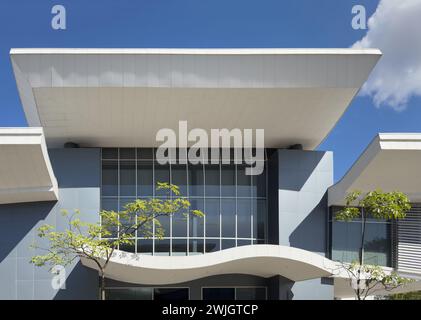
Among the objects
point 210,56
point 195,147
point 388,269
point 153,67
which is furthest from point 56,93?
point 388,269

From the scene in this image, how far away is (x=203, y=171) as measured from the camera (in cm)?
2700

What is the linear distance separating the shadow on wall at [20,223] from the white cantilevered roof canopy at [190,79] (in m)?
5.12

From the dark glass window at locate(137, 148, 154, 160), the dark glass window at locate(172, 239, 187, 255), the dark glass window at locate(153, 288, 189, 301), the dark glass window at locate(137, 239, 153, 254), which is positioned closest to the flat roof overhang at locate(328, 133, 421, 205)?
the dark glass window at locate(172, 239, 187, 255)

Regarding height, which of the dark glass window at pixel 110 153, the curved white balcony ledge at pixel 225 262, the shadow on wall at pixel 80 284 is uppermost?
the dark glass window at pixel 110 153

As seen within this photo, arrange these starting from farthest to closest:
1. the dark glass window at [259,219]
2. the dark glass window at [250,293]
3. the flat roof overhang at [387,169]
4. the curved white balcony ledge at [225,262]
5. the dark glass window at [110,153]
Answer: the dark glass window at [110,153] → the dark glass window at [259,219] → the dark glass window at [250,293] → the flat roof overhang at [387,169] → the curved white balcony ledge at [225,262]

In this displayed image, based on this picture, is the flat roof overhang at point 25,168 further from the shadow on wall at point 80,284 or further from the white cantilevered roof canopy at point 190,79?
the shadow on wall at point 80,284

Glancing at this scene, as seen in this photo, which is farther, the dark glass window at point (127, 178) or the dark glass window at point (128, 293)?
the dark glass window at point (127, 178)

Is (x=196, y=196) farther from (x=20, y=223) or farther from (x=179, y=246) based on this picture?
(x=20, y=223)

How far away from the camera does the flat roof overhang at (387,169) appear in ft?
70.0

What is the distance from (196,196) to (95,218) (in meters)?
5.42

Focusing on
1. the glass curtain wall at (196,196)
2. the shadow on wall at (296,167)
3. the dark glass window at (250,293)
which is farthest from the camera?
the dark glass window at (250,293)

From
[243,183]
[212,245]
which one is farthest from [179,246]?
[243,183]

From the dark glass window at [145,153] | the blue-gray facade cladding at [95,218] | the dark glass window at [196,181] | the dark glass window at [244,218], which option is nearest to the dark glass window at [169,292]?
the blue-gray facade cladding at [95,218]

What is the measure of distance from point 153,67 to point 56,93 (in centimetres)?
426
